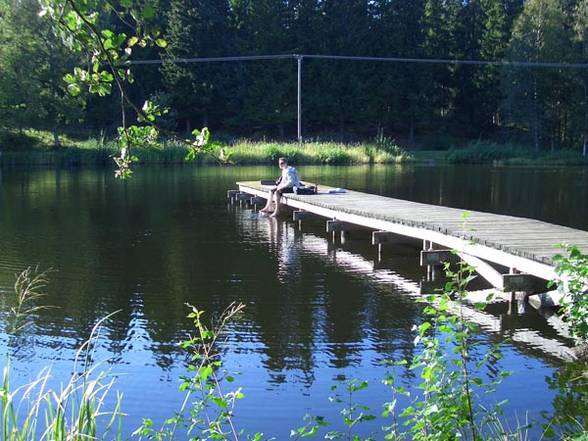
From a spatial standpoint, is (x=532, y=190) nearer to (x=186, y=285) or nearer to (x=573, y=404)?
(x=186, y=285)

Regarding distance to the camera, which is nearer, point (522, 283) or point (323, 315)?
point (522, 283)

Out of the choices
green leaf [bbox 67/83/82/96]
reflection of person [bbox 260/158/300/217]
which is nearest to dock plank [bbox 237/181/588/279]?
reflection of person [bbox 260/158/300/217]

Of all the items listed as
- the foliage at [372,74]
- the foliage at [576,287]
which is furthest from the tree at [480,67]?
the foliage at [576,287]

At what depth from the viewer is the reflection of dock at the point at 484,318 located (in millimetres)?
6919

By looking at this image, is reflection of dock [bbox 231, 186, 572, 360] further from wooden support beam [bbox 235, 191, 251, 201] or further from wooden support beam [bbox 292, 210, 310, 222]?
wooden support beam [bbox 235, 191, 251, 201]

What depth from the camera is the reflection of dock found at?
6919mm

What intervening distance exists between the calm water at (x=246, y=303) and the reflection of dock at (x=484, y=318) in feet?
0.09

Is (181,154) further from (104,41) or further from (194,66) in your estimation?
(104,41)

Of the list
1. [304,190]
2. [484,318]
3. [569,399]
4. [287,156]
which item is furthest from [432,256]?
[287,156]

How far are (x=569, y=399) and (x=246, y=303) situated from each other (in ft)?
13.3

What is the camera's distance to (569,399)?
564 centimetres

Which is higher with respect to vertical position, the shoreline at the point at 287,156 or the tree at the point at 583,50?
the tree at the point at 583,50

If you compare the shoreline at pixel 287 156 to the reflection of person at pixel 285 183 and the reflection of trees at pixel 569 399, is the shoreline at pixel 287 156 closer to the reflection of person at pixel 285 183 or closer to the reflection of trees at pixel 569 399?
the reflection of person at pixel 285 183

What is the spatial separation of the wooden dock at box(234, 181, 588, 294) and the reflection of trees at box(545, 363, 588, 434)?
1224mm
